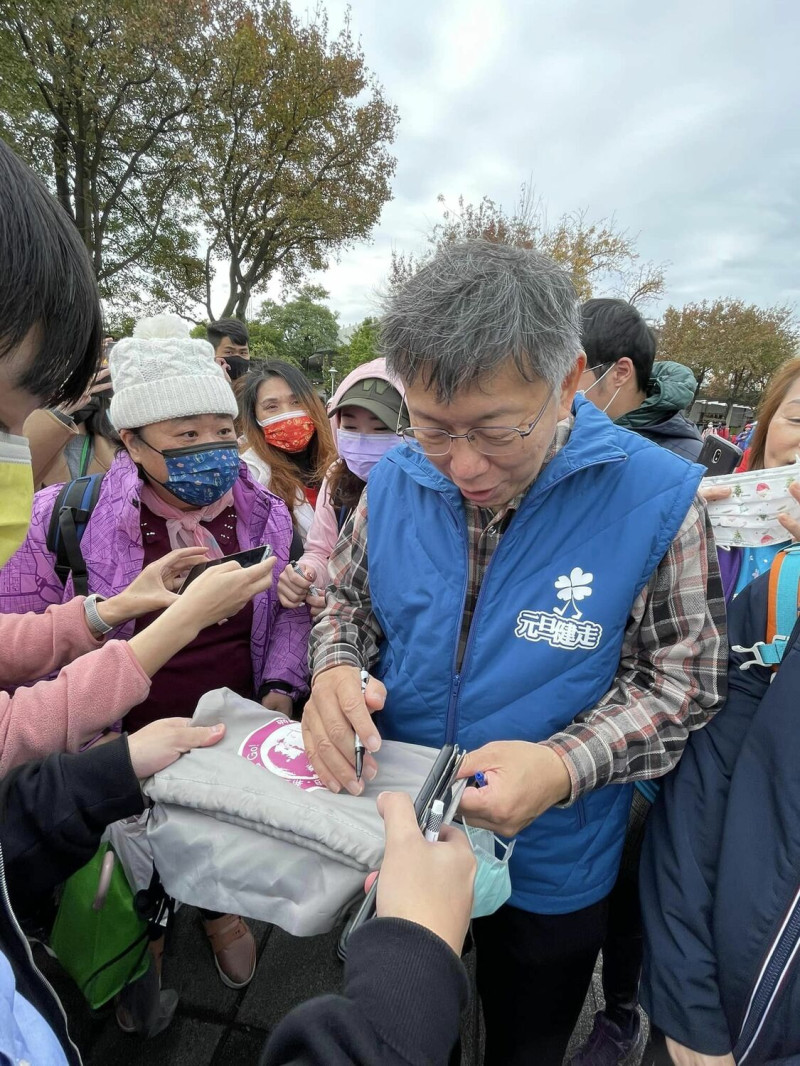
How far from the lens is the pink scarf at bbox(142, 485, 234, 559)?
2.09 meters

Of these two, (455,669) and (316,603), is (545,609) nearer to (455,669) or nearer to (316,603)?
(455,669)

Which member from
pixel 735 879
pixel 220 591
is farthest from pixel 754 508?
pixel 220 591

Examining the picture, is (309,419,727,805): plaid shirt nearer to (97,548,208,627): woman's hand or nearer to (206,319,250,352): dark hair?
(97,548,208,627): woman's hand

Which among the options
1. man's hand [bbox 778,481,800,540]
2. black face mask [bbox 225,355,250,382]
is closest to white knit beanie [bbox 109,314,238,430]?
man's hand [bbox 778,481,800,540]

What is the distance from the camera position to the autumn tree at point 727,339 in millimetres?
30094

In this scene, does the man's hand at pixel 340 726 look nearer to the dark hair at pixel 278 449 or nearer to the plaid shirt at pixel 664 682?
the plaid shirt at pixel 664 682

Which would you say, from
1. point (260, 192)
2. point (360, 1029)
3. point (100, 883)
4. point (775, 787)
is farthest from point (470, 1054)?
point (260, 192)

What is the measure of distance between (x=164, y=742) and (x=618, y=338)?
289 cm

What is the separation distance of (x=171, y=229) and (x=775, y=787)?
21.4 m

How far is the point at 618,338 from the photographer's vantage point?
2.96m

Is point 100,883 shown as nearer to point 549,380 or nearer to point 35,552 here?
point 35,552

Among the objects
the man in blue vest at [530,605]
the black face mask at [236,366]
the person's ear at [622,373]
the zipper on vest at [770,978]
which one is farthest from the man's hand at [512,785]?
the black face mask at [236,366]

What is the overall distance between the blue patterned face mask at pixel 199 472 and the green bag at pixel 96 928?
117 centimetres

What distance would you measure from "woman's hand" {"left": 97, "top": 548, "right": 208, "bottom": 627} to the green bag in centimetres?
68
